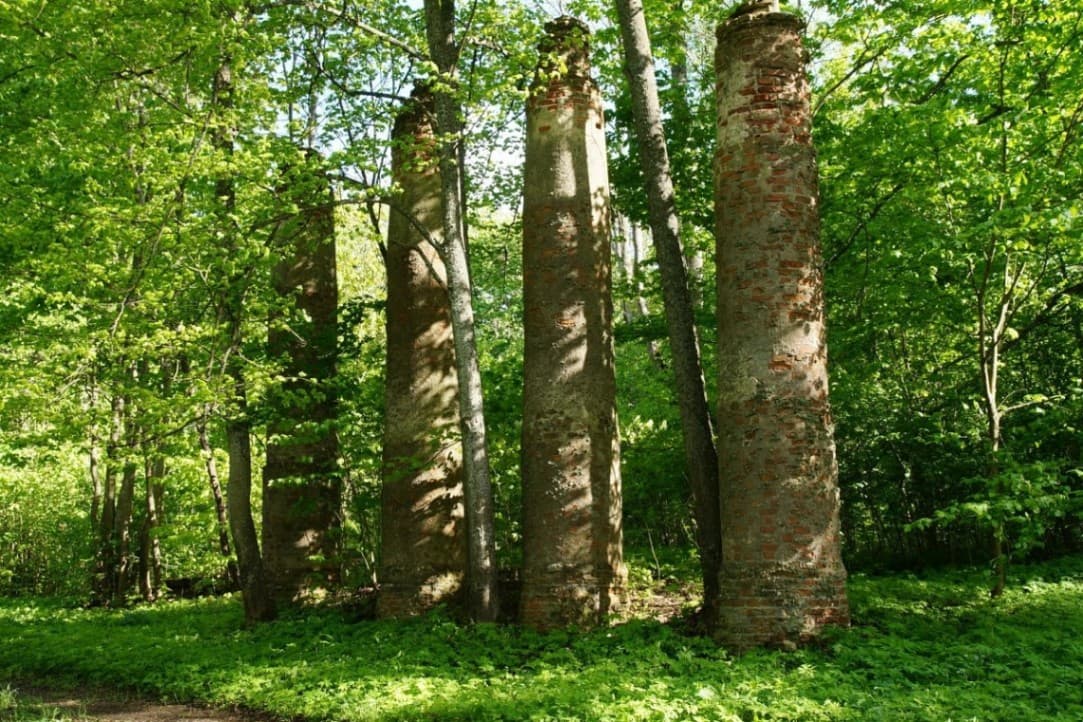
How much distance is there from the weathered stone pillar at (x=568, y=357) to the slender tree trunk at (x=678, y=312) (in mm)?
861

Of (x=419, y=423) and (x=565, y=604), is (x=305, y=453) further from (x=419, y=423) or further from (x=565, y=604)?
(x=565, y=604)

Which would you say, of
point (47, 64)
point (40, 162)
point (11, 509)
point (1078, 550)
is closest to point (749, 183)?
point (1078, 550)

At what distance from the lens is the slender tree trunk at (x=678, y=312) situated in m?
8.91

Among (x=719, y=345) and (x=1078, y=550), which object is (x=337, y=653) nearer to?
(x=719, y=345)

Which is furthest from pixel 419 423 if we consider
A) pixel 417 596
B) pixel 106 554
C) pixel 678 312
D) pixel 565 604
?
pixel 106 554

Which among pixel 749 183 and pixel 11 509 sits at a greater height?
pixel 749 183

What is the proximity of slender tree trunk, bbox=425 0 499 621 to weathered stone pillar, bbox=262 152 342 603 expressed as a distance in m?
2.14

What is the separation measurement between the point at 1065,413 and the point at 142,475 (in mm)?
19468

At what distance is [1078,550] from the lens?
11070mm

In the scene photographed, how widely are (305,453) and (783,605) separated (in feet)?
26.3

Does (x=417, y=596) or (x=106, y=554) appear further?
(x=106, y=554)

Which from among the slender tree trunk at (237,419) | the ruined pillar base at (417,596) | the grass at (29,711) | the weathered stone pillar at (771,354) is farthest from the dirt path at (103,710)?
the weathered stone pillar at (771,354)

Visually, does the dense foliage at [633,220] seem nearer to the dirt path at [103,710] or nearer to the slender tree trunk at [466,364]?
the slender tree trunk at [466,364]

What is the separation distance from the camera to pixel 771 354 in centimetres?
786
